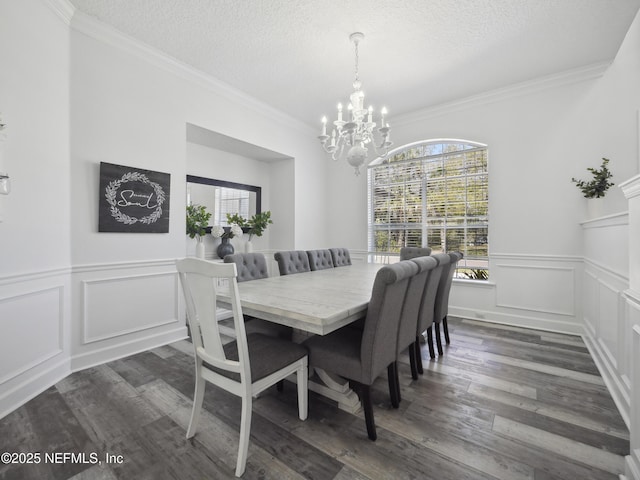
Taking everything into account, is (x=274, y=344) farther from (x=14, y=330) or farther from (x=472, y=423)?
(x=14, y=330)

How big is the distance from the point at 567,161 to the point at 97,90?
494 cm

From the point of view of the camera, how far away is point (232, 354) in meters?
1.60

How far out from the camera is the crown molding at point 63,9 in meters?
2.21

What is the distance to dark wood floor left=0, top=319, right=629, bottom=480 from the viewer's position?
141 cm

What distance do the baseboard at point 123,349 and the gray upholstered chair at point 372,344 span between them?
1.97 metres

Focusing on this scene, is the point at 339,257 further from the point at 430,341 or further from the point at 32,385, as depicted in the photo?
the point at 32,385

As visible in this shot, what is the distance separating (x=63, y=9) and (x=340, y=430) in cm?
368

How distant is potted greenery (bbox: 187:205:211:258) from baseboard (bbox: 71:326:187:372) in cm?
103

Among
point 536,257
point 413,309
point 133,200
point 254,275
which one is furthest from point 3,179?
point 536,257

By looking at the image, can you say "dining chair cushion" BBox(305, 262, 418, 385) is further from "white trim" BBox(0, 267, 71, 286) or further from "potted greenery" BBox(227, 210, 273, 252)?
"potted greenery" BBox(227, 210, 273, 252)

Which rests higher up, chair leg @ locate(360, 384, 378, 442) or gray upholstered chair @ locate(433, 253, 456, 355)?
gray upholstered chair @ locate(433, 253, 456, 355)

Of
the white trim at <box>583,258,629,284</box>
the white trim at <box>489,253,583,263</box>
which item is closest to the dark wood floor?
the white trim at <box>583,258,629,284</box>

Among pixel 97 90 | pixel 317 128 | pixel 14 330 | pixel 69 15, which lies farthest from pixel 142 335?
pixel 317 128

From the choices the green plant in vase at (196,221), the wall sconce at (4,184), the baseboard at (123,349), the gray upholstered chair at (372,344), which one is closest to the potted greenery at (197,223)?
the green plant in vase at (196,221)
